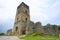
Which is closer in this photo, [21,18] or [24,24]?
[24,24]

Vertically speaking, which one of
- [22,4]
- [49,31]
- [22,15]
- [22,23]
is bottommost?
[49,31]

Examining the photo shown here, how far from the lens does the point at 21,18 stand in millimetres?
41344

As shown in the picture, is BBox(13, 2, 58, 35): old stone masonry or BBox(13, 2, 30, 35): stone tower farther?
BBox(13, 2, 30, 35): stone tower

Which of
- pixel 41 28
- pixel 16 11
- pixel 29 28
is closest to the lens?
pixel 29 28

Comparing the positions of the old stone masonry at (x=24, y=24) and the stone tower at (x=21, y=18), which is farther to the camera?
the stone tower at (x=21, y=18)

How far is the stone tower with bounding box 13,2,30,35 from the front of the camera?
4056cm

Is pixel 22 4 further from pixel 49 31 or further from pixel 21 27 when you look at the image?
pixel 49 31

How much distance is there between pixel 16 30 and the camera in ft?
136

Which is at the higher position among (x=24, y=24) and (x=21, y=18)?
(x=21, y=18)

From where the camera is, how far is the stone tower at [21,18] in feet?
133

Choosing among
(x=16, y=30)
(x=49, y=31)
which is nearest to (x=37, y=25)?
(x=49, y=31)

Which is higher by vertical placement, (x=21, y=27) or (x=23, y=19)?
(x=23, y=19)

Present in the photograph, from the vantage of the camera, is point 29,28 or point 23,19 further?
point 23,19

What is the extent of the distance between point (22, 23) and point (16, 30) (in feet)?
10.4
